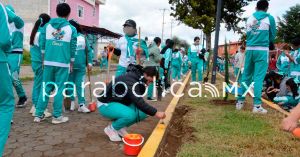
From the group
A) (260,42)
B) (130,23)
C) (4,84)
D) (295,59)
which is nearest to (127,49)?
(130,23)

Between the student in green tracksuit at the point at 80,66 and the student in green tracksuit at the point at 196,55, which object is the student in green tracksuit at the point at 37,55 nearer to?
the student in green tracksuit at the point at 80,66

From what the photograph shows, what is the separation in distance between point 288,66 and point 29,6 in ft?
84.2

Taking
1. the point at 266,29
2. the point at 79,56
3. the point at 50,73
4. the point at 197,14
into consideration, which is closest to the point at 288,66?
the point at 266,29

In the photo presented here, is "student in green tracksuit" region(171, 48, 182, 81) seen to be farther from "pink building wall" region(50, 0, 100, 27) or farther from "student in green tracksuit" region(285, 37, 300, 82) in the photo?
"pink building wall" region(50, 0, 100, 27)

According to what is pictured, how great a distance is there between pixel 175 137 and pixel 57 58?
2.34 m

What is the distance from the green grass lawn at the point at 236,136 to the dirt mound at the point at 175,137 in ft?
0.34

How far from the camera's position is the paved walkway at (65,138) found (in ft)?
14.2

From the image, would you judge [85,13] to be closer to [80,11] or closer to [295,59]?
[80,11]

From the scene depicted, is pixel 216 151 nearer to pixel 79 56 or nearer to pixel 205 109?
pixel 205 109

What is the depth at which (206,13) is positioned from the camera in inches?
1137

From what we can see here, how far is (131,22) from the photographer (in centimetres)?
670

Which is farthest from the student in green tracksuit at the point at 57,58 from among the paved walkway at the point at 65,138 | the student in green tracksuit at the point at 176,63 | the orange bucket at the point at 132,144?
the student in green tracksuit at the point at 176,63

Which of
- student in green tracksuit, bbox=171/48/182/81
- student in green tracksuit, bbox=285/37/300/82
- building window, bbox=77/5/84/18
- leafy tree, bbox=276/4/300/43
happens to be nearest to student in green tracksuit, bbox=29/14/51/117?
student in green tracksuit, bbox=285/37/300/82

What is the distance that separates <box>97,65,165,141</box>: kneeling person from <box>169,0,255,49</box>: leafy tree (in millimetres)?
23223
